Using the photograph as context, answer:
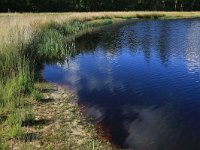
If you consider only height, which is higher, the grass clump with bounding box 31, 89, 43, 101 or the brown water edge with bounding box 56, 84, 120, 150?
the grass clump with bounding box 31, 89, 43, 101

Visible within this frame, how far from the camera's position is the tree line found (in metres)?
68.9

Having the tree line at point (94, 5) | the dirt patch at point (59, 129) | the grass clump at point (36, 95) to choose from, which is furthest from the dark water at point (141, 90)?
the tree line at point (94, 5)

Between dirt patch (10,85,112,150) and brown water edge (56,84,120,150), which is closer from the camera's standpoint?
dirt patch (10,85,112,150)

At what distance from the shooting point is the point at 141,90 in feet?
48.1

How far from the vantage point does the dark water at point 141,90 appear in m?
10.1

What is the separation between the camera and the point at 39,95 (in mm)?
12789

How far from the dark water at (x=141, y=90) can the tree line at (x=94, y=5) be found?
45.0 metres

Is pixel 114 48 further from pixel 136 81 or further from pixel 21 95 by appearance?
pixel 21 95

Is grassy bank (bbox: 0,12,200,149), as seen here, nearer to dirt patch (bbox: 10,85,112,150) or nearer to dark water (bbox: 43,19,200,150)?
dirt patch (bbox: 10,85,112,150)

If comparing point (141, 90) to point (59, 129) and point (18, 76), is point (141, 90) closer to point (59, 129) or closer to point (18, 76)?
point (18, 76)

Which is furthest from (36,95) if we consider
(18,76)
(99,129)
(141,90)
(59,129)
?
(141,90)

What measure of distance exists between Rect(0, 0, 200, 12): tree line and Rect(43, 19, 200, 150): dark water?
4501 centimetres

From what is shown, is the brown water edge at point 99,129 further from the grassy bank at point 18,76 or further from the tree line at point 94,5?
the tree line at point 94,5

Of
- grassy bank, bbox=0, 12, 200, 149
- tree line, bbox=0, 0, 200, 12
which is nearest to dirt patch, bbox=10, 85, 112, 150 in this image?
grassy bank, bbox=0, 12, 200, 149
